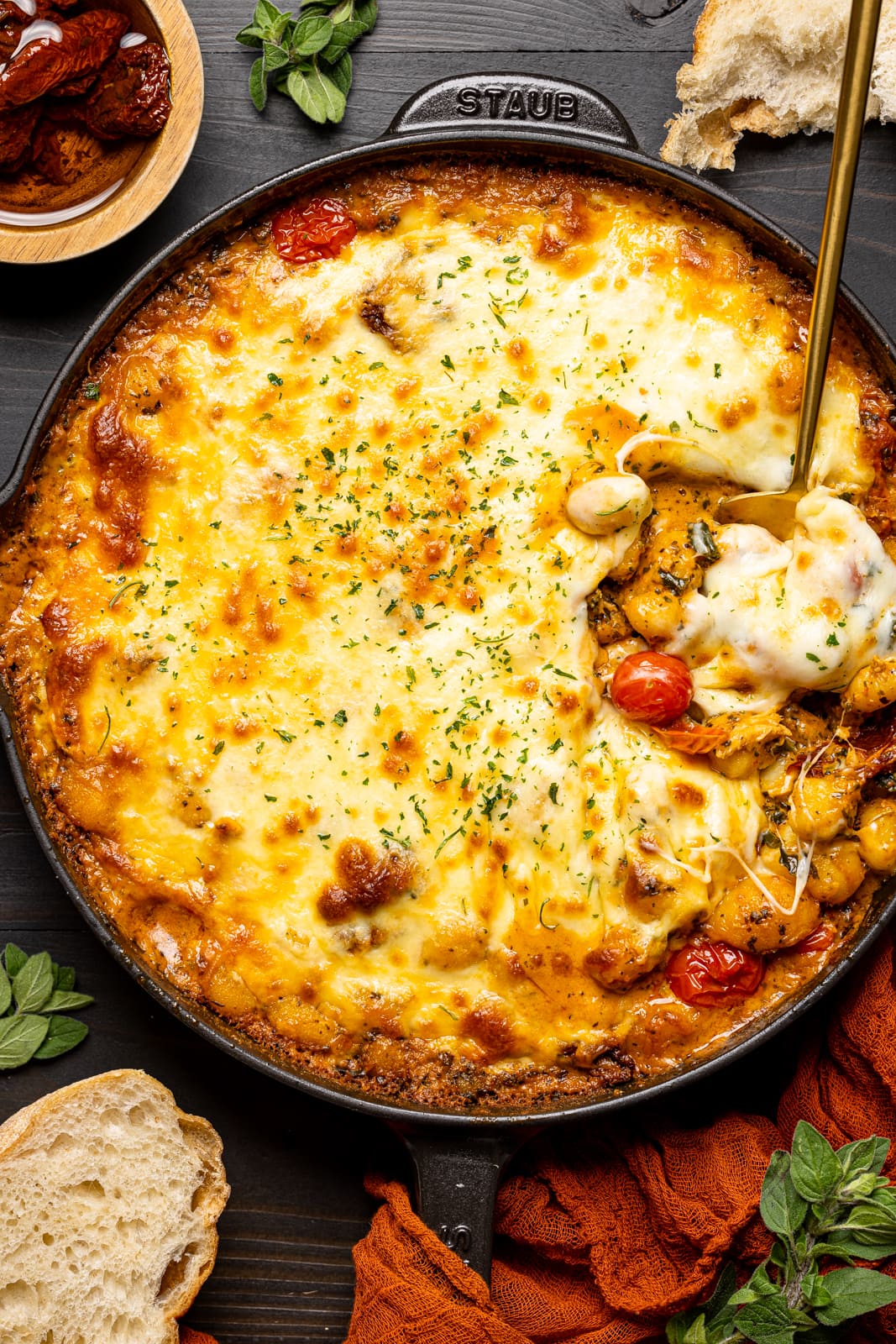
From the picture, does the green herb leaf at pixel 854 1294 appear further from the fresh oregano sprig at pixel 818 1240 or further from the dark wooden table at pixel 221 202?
the dark wooden table at pixel 221 202

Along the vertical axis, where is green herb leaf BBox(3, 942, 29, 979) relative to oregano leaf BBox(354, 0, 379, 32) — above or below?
below

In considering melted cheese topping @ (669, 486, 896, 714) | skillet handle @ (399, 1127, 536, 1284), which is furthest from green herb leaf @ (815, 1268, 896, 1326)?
melted cheese topping @ (669, 486, 896, 714)

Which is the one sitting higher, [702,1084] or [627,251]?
[627,251]

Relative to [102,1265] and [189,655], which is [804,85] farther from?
[102,1265]

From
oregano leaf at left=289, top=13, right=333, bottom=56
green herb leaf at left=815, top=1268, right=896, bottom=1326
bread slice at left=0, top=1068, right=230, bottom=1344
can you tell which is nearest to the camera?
green herb leaf at left=815, top=1268, right=896, bottom=1326

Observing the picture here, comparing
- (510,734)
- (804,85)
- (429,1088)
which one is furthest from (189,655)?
(804,85)

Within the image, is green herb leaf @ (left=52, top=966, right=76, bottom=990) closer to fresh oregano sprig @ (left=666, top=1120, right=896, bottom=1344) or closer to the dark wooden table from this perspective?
the dark wooden table
